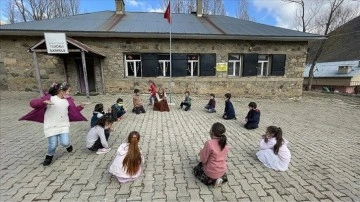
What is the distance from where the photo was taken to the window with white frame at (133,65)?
38.4ft

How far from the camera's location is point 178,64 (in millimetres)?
11867

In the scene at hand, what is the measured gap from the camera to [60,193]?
265cm

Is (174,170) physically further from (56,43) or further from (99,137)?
(56,43)

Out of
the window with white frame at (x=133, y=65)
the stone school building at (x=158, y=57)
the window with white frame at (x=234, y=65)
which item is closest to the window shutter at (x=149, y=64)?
the stone school building at (x=158, y=57)

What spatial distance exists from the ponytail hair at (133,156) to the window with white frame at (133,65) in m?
9.67

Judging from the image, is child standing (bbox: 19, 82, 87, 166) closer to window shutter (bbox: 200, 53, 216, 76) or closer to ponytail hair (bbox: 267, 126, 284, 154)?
ponytail hair (bbox: 267, 126, 284, 154)

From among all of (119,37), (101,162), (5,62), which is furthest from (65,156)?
(5,62)

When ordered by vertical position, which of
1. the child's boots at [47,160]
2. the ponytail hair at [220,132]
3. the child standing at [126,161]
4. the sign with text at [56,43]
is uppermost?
the sign with text at [56,43]

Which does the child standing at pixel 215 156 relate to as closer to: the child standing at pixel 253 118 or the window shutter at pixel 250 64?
the child standing at pixel 253 118

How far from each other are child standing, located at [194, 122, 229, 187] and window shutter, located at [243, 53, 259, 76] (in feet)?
35.2

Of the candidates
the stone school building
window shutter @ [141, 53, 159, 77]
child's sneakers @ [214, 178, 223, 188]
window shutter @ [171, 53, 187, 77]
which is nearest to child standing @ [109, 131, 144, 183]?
child's sneakers @ [214, 178, 223, 188]

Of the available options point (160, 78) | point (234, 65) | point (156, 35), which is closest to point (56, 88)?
point (156, 35)

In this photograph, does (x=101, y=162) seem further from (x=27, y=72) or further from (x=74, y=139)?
(x=27, y=72)

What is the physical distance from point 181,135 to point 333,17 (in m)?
24.4
